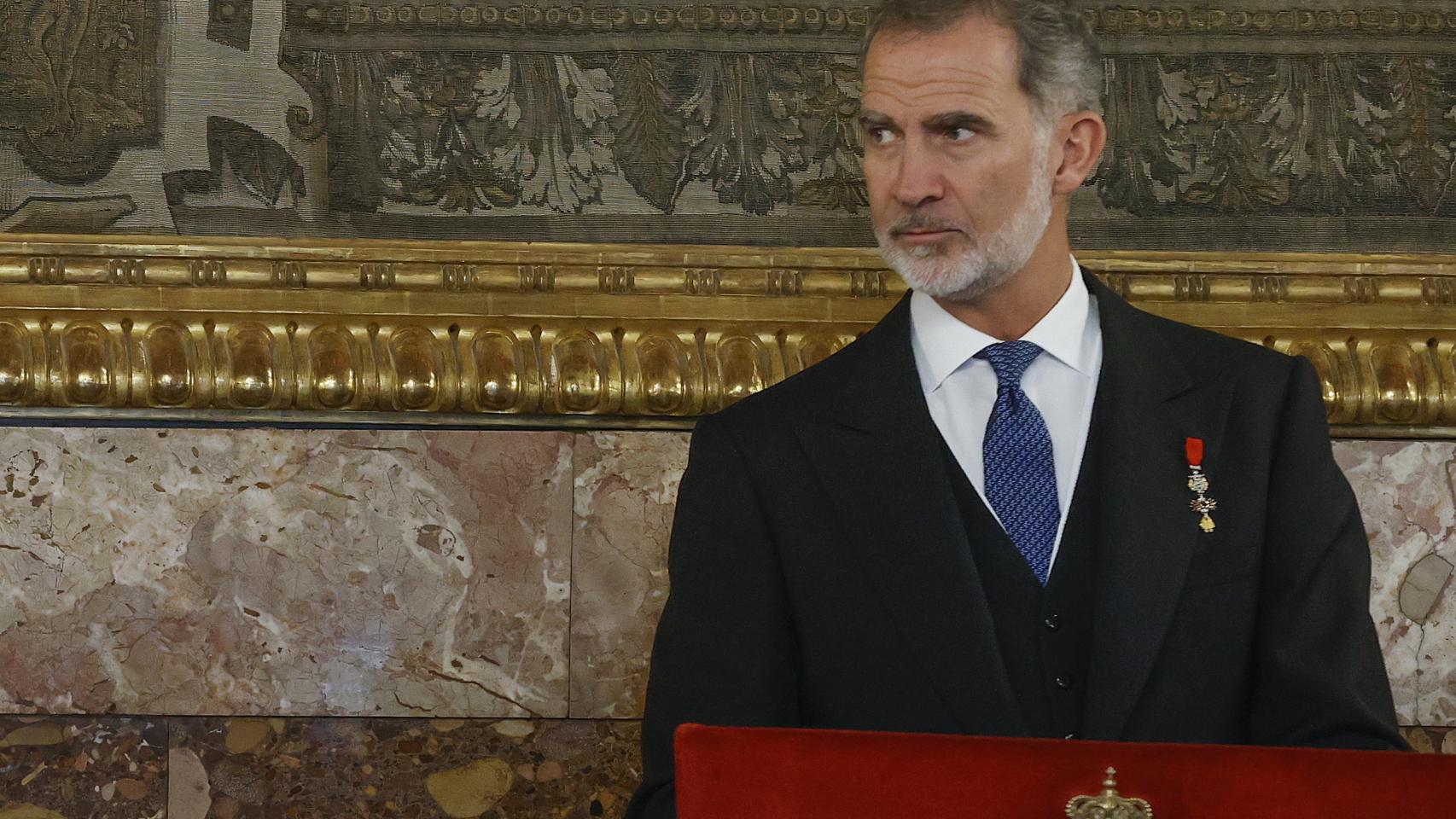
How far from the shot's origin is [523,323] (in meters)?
A: 2.47

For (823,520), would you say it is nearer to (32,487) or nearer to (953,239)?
(953,239)

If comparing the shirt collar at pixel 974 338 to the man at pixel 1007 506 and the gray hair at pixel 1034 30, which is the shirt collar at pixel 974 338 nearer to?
the man at pixel 1007 506

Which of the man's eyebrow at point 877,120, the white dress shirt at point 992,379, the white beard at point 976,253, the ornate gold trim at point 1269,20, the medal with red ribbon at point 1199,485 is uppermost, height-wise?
the ornate gold trim at point 1269,20

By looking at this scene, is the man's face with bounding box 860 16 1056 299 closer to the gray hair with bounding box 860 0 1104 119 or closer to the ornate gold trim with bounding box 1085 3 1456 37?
the gray hair with bounding box 860 0 1104 119

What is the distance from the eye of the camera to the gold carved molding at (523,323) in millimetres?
2412

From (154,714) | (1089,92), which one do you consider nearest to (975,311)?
(1089,92)

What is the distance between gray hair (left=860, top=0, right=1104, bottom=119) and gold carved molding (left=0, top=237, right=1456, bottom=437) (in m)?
0.62

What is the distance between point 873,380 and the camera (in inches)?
76.5

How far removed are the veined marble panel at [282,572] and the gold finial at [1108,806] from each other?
1366 millimetres

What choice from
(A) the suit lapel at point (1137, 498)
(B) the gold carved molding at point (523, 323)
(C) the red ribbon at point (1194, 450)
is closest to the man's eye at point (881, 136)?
(A) the suit lapel at point (1137, 498)

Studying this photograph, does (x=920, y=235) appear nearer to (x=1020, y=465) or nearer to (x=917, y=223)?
(x=917, y=223)

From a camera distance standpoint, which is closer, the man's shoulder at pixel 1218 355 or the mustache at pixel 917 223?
the mustache at pixel 917 223

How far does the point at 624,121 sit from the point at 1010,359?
89cm

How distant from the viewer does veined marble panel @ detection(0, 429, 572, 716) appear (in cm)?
241
